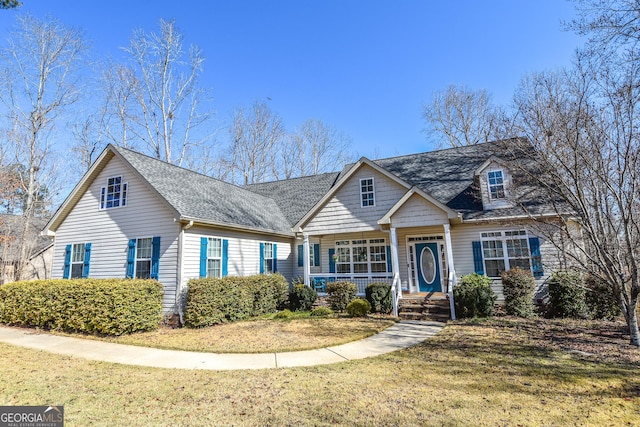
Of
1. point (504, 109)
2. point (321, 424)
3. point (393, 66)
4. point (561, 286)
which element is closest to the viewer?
point (321, 424)

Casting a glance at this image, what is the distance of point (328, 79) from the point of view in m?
18.1

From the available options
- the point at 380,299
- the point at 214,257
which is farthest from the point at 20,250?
the point at 380,299

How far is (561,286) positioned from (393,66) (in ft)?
39.0

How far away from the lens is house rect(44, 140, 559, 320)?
1141 centimetres

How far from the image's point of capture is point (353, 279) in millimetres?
14234

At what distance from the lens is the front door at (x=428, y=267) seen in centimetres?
1338

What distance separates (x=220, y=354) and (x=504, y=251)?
34.9ft

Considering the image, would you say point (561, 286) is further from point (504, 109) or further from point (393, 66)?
point (393, 66)

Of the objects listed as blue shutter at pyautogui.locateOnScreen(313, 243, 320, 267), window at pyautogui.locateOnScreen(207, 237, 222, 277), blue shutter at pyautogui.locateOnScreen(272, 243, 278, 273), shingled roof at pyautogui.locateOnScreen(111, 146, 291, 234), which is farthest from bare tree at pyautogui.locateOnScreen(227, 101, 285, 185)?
window at pyautogui.locateOnScreen(207, 237, 222, 277)

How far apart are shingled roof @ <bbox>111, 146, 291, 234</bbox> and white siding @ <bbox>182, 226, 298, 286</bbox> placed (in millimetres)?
554

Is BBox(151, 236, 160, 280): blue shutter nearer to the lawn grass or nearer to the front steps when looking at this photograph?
the lawn grass

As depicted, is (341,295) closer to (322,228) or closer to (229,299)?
(322,228)

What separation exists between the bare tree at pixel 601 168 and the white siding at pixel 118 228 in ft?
38.0

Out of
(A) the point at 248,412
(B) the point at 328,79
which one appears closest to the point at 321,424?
(A) the point at 248,412
